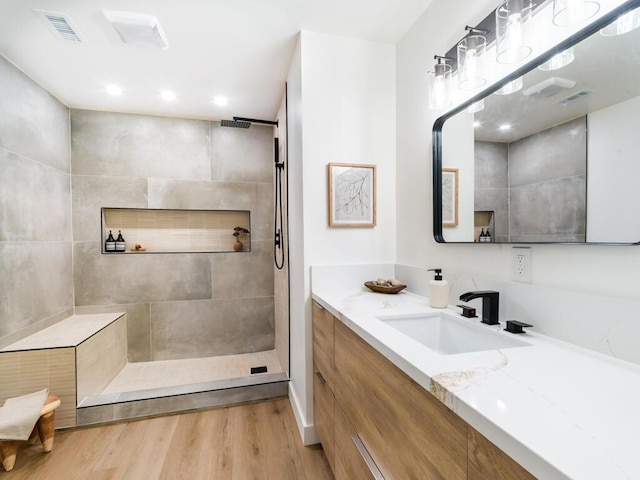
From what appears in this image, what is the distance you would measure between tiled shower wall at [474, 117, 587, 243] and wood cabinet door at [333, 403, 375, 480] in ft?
3.26

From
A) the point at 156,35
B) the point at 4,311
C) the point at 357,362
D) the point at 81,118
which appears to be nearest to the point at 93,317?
the point at 4,311

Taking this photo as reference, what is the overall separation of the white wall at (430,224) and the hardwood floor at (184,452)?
1348 millimetres

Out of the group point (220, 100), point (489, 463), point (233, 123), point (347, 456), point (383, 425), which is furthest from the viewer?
point (233, 123)

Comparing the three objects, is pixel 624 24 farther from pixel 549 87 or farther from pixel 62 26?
pixel 62 26

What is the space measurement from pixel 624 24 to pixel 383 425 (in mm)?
1321

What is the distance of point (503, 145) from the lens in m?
1.20

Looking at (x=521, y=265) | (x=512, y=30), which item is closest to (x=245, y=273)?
(x=521, y=265)

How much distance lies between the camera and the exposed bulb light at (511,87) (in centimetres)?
112

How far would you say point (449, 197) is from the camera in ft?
4.96

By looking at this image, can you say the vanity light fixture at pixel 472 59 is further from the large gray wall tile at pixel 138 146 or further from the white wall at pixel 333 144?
the large gray wall tile at pixel 138 146

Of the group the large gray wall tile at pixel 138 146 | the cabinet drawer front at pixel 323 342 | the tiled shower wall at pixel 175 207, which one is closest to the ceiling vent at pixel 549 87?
the cabinet drawer front at pixel 323 342

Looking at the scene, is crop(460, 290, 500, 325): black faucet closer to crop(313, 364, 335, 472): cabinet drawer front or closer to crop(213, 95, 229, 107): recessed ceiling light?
crop(313, 364, 335, 472): cabinet drawer front

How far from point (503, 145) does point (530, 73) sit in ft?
0.83

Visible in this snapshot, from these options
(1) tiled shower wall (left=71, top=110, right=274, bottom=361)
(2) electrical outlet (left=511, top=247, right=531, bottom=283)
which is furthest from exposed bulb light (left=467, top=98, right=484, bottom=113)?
(1) tiled shower wall (left=71, top=110, right=274, bottom=361)
